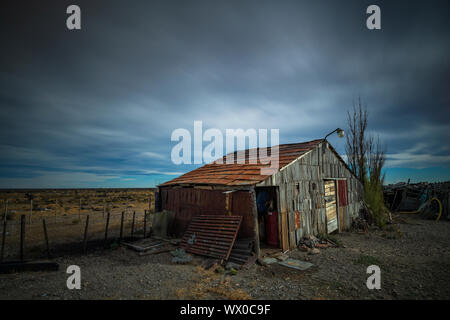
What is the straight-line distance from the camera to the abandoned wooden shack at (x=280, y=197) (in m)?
8.39

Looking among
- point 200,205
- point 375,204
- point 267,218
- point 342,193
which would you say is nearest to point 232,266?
point 267,218

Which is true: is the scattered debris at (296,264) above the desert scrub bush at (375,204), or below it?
below

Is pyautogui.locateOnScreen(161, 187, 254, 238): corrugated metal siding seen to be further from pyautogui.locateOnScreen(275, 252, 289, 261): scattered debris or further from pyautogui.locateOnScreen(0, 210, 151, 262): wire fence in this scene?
pyautogui.locateOnScreen(0, 210, 151, 262): wire fence

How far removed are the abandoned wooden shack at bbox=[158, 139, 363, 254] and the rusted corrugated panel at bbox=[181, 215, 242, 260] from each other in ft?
1.66

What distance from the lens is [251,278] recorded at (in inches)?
237

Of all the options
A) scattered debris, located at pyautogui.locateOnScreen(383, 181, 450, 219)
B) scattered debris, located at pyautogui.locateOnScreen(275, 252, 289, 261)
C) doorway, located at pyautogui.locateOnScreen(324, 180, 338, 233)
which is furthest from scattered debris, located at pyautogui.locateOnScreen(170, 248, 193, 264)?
scattered debris, located at pyautogui.locateOnScreen(383, 181, 450, 219)

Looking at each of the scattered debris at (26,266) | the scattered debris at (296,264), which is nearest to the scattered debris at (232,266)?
the scattered debris at (296,264)

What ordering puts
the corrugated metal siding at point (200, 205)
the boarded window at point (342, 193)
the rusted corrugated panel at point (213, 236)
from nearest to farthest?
the rusted corrugated panel at point (213, 236), the corrugated metal siding at point (200, 205), the boarded window at point (342, 193)

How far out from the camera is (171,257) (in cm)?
796

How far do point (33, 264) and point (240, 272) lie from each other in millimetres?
6646

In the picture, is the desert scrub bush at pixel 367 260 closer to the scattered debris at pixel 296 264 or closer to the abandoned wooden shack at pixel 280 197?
the scattered debris at pixel 296 264

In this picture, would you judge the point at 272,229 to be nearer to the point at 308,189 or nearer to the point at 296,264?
the point at 296,264

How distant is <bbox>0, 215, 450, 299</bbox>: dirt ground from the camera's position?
16.5ft
